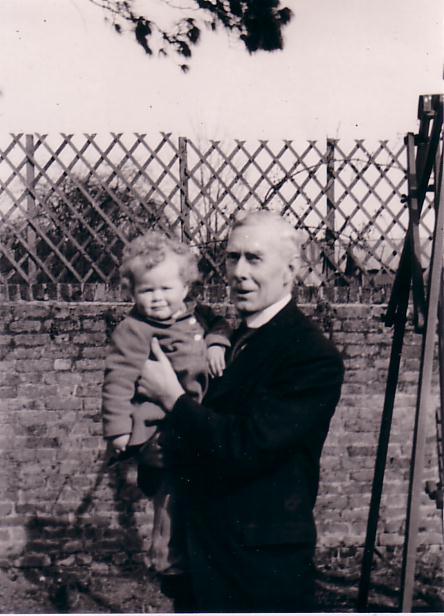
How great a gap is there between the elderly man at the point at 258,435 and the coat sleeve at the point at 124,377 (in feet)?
0.15

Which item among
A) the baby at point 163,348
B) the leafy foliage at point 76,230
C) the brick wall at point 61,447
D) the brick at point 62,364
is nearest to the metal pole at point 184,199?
the leafy foliage at point 76,230

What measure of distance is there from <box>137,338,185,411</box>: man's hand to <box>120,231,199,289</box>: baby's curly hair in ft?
0.73

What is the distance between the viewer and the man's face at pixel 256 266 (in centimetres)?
213

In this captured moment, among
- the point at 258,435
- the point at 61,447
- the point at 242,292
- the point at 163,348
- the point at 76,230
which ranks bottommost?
the point at 61,447

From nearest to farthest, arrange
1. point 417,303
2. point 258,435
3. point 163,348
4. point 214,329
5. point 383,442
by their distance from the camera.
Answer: point 258,435, point 163,348, point 214,329, point 417,303, point 383,442

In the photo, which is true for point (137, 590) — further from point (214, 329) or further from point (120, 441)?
point (214, 329)

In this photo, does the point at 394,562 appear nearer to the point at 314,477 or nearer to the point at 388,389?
the point at 388,389

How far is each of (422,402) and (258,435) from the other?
71 centimetres

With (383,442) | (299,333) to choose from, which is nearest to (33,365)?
(383,442)

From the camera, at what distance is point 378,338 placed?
4016 mm

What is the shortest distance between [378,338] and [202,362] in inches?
77.7

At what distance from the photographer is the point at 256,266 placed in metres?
2.13

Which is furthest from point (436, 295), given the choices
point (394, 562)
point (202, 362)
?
point (394, 562)

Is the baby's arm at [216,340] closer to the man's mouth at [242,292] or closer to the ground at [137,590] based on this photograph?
the man's mouth at [242,292]
